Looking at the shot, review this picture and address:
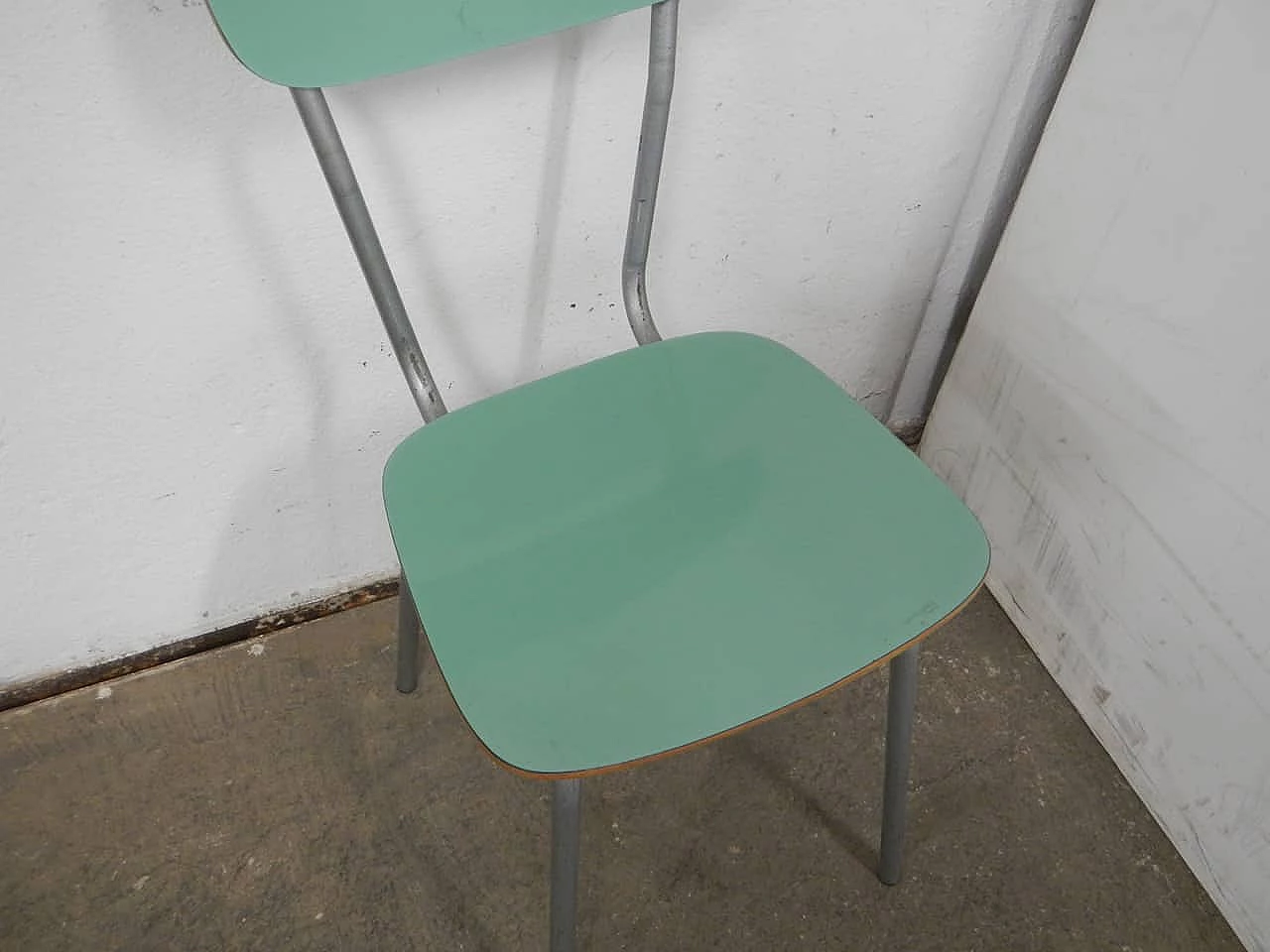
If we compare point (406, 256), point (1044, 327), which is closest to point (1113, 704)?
point (1044, 327)

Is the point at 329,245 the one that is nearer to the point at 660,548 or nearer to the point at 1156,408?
the point at 660,548

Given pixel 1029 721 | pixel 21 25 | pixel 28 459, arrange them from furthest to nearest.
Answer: pixel 1029 721 < pixel 28 459 < pixel 21 25

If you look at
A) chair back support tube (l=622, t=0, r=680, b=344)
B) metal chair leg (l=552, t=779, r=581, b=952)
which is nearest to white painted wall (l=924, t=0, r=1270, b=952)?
chair back support tube (l=622, t=0, r=680, b=344)

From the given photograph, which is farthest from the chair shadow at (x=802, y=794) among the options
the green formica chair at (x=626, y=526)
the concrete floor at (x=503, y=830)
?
the green formica chair at (x=626, y=526)

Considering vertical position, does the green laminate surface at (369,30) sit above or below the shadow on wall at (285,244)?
above

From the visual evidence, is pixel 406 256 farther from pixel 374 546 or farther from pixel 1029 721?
pixel 1029 721

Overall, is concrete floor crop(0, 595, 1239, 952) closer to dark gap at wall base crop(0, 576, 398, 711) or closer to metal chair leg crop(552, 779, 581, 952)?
dark gap at wall base crop(0, 576, 398, 711)

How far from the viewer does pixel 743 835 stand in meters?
1.03

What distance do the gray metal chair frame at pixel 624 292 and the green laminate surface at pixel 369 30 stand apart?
0.02 metres

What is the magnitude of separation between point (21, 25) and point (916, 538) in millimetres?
686

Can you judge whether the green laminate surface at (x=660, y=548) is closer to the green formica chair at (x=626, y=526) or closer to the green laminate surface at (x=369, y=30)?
the green formica chair at (x=626, y=526)

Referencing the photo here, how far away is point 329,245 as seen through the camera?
861 millimetres

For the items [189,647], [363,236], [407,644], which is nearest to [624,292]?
[363,236]

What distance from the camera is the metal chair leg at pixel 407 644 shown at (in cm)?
99
